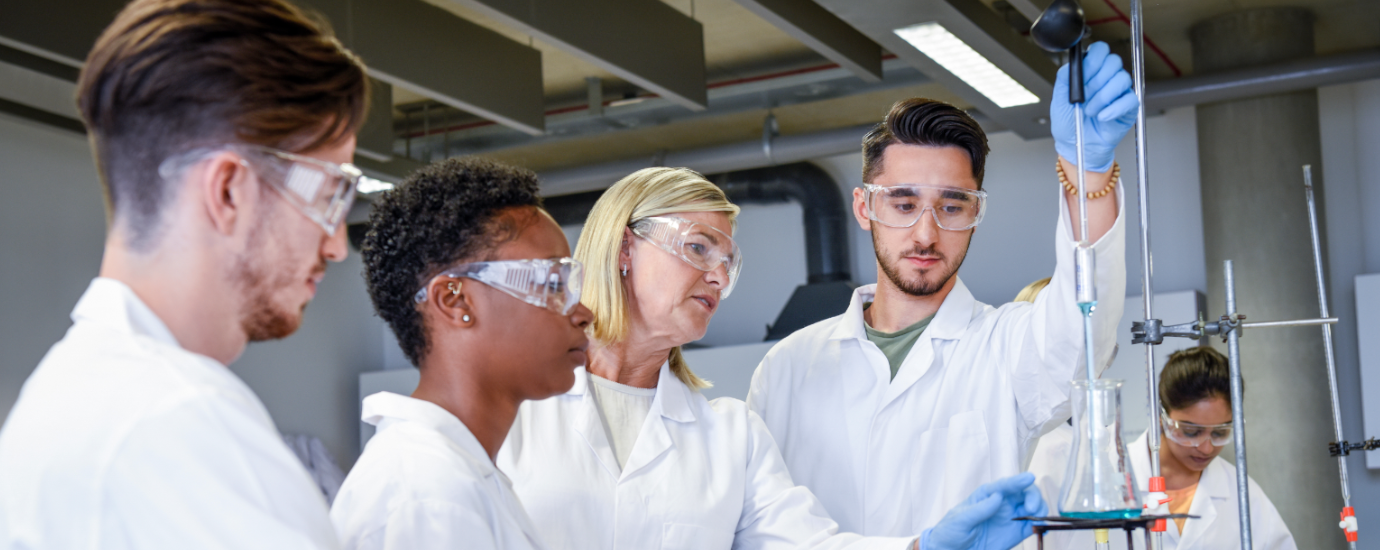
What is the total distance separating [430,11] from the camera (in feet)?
14.5

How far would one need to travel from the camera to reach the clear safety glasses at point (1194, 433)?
3250 millimetres

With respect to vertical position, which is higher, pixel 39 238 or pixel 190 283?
pixel 39 238

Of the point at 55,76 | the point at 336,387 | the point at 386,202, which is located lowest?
the point at 336,387

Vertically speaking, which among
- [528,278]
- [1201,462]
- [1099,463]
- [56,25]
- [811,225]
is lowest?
[1201,462]

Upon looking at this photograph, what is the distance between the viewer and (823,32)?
172 inches

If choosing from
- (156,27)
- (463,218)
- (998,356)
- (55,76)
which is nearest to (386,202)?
(463,218)

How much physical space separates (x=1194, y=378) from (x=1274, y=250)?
6.47 feet

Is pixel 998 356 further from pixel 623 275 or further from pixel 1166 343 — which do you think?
pixel 1166 343

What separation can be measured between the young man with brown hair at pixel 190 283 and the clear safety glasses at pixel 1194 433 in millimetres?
2813

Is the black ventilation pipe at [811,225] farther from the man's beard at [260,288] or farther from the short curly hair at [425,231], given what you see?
the man's beard at [260,288]

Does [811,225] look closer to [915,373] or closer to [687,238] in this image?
[915,373]

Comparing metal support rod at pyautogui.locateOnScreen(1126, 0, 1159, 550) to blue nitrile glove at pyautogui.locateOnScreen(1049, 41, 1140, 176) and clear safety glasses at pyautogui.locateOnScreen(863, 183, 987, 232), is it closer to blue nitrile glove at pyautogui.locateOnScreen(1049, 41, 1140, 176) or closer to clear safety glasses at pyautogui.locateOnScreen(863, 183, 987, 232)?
blue nitrile glove at pyautogui.locateOnScreen(1049, 41, 1140, 176)

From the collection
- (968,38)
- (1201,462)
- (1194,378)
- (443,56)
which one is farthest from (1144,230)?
(443,56)

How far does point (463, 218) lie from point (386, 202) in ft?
0.37
